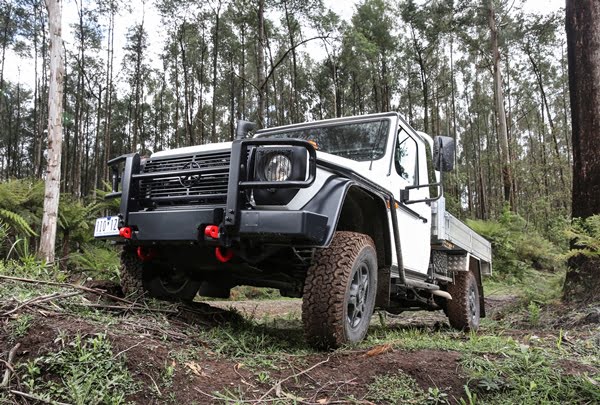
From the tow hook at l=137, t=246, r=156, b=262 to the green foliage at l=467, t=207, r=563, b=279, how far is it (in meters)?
13.5

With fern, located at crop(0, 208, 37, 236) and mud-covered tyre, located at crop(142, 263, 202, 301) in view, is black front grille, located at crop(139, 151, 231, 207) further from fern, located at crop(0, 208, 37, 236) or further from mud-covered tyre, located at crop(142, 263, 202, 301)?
fern, located at crop(0, 208, 37, 236)

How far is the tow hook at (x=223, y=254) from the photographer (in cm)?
294

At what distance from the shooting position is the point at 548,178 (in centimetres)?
2322

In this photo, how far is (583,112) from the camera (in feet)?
18.6

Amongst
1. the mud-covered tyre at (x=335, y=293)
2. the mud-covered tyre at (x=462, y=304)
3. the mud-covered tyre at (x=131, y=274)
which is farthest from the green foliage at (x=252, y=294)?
the mud-covered tyre at (x=335, y=293)

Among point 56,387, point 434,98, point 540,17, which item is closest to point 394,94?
point 434,98

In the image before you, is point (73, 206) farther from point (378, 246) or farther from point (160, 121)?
point (160, 121)

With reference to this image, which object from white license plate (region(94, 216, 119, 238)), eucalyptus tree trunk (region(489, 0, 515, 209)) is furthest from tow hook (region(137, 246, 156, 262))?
eucalyptus tree trunk (region(489, 0, 515, 209))

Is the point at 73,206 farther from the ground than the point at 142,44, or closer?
closer

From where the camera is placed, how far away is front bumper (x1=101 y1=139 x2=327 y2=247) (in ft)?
8.55

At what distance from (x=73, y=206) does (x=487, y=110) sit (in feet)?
120

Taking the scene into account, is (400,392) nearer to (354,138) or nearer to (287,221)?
(287,221)

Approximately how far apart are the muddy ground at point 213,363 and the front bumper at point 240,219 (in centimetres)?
61

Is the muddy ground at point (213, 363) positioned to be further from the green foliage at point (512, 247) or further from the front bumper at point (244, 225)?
the green foliage at point (512, 247)
